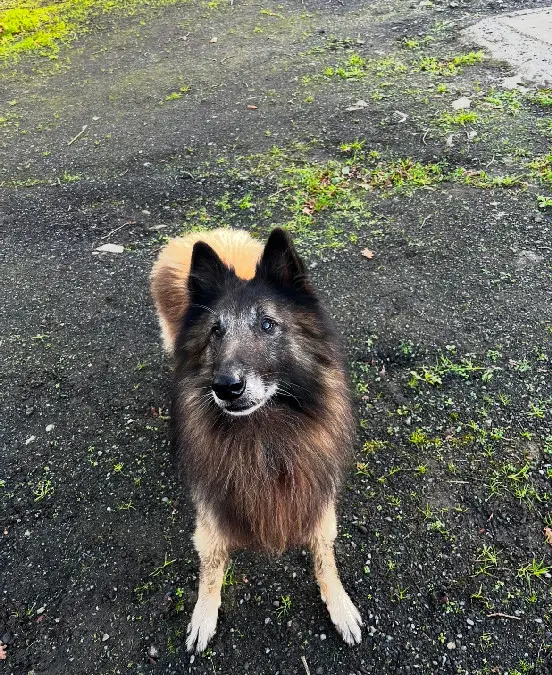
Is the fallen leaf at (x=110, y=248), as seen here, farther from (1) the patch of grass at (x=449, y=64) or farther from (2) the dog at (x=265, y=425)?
(1) the patch of grass at (x=449, y=64)

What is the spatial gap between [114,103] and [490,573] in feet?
27.7

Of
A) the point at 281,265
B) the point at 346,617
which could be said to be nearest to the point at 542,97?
the point at 281,265

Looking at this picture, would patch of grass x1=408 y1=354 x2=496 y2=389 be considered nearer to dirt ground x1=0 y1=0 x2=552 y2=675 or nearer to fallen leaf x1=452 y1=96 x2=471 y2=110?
dirt ground x1=0 y1=0 x2=552 y2=675

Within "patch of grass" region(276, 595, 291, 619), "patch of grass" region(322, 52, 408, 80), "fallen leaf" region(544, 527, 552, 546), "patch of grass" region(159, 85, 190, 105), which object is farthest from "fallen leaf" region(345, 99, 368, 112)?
"patch of grass" region(276, 595, 291, 619)

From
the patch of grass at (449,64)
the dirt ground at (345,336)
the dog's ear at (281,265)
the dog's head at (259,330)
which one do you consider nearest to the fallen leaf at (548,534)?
the dirt ground at (345,336)

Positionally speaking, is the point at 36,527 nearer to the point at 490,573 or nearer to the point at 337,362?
the point at 337,362

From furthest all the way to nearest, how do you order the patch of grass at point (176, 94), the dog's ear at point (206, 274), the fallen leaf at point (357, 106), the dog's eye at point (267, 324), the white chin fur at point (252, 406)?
the patch of grass at point (176, 94)
the fallen leaf at point (357, 106)
the dog's ear at point (206, 274)
the dog's eye at point (267, 324)
the white chin fur at point (252, 406)

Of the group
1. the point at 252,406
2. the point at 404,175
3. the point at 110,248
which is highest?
the point at 252,406

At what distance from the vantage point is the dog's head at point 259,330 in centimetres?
222

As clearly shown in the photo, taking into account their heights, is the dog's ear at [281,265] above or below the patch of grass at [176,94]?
above

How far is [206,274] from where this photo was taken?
2588 millimetres

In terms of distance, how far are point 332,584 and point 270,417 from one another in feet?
3.58

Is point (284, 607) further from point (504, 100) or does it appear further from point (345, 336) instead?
point (504, 100)

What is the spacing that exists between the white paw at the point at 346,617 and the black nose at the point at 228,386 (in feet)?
4.67
